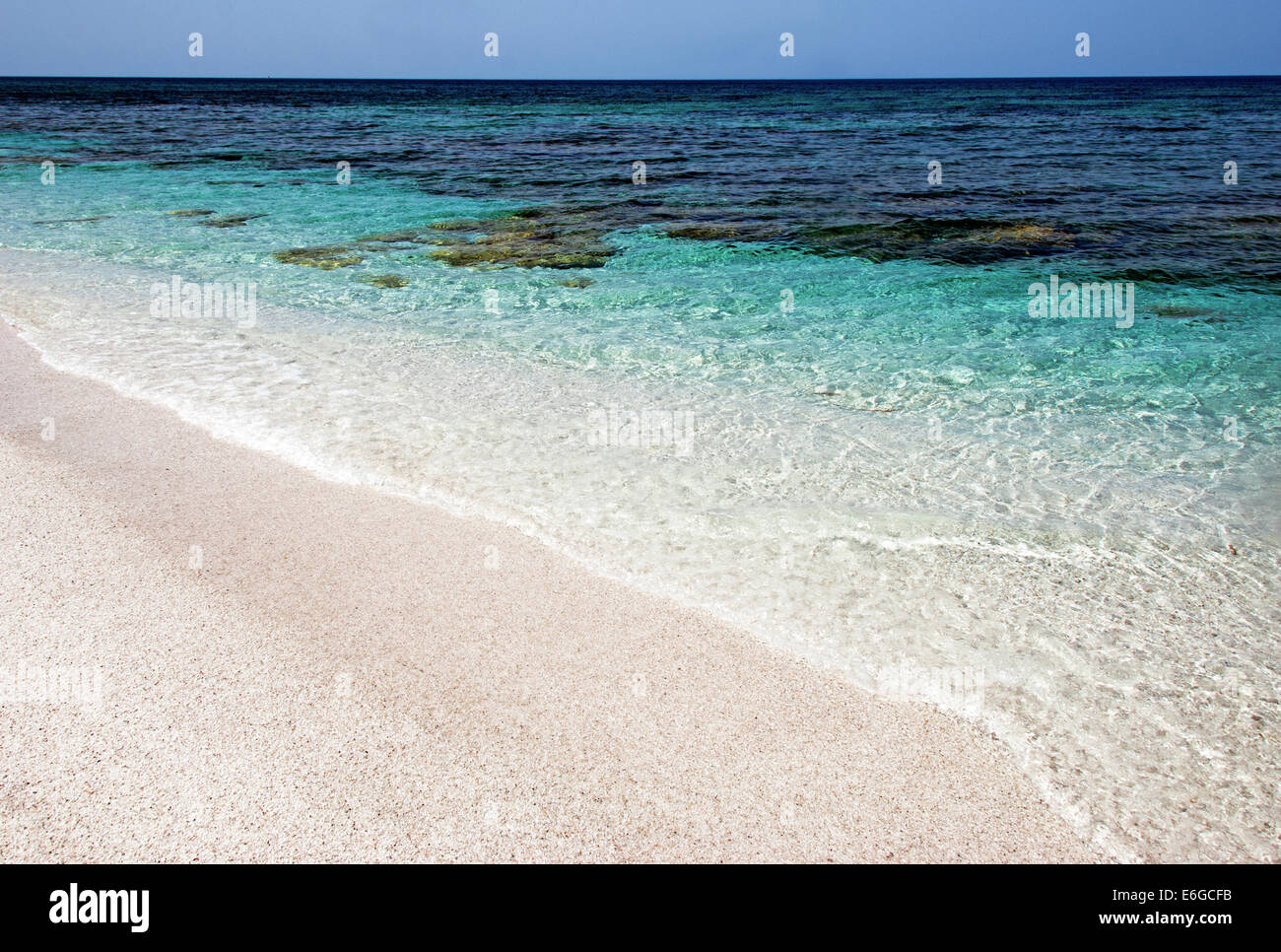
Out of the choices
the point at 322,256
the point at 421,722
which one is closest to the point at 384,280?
the point at 322,256

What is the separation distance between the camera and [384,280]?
1071 centimetres

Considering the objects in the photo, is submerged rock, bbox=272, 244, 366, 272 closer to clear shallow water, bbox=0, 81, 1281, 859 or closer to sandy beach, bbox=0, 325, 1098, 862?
clear shallow water, bbox=0, 81, 1281, 859

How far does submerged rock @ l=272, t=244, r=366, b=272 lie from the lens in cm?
1155

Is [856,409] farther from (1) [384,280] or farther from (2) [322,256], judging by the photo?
(2) [322,256]

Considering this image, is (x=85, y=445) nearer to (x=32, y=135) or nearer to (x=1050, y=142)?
(x=1050, y=142)

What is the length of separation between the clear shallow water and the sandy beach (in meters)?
0.33

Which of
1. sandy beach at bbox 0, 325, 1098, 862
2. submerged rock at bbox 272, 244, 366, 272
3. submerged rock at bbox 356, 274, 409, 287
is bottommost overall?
sandy beach at bbox 0, 325, 1098, 862

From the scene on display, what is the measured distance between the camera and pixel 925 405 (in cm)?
668

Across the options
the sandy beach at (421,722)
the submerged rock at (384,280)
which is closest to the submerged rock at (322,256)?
the submerged rock at (384,280)

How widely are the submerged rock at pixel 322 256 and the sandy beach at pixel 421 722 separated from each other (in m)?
7.75

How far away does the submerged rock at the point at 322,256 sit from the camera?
11547 mm

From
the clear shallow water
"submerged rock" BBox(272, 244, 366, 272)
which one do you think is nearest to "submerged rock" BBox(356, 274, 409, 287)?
the clear shallow water

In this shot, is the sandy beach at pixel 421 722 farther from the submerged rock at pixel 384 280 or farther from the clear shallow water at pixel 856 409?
the submerged rock at pixel 384 280

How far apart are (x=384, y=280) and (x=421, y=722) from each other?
8.75m
